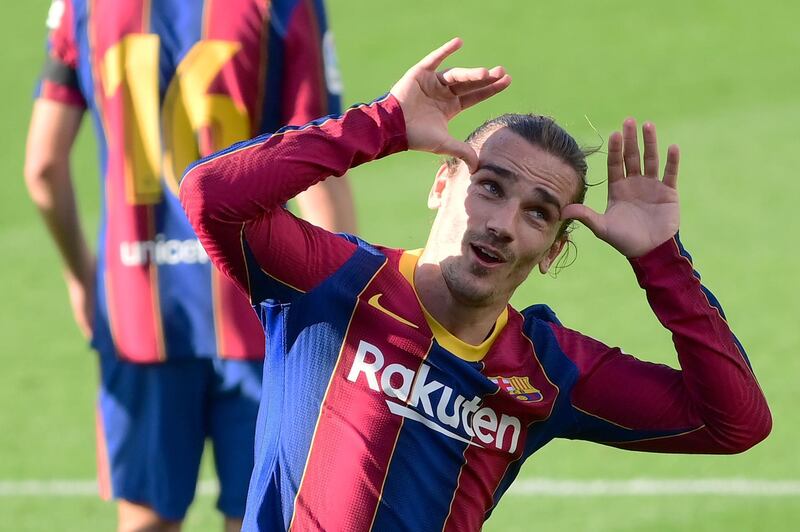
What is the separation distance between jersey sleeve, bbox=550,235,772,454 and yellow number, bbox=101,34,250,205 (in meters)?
1.37

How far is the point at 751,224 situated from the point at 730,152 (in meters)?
1.27

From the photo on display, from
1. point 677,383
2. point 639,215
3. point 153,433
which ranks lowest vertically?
point 153,433

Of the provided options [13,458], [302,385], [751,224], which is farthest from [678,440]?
[751,224]

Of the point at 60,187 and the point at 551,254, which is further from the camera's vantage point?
the point at 60,187

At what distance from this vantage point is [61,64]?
4.46 m

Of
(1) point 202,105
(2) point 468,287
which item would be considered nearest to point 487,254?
(2) point 468,287

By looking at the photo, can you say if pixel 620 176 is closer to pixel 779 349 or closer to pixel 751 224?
pixel 779 349

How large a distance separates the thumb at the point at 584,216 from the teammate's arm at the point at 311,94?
108 cm

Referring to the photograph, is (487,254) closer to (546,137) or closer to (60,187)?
(546,137)

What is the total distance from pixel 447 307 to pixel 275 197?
19.1 inches

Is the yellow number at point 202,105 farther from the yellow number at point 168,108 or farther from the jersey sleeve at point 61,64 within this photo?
the jersey sleeve at point 61,64

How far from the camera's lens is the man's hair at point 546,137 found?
A: 3.36 metres

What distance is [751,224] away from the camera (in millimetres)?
9352

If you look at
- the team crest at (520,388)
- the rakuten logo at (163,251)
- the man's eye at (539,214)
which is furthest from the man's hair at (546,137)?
the rakuten logo at (163,251)
